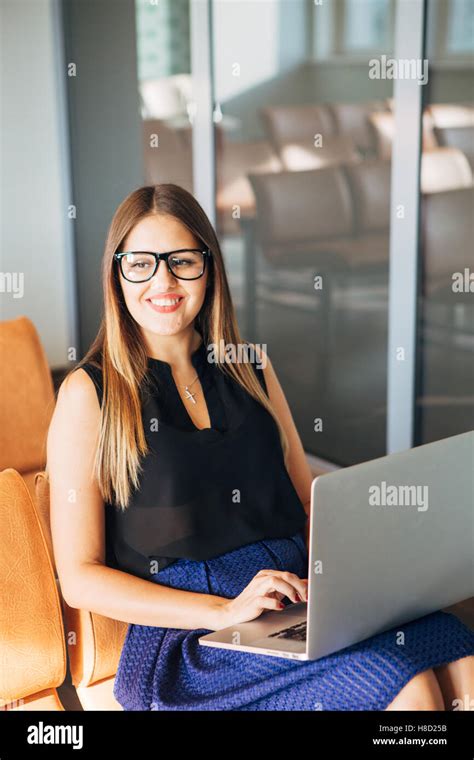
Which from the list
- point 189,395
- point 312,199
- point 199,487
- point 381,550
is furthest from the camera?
point 312,199

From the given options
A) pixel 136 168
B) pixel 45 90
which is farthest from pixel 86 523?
pixel 45 90

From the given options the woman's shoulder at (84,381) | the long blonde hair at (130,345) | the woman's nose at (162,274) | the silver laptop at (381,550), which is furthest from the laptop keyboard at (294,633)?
the woman's nose at (162,274)

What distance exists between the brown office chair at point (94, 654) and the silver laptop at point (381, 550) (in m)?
0.31

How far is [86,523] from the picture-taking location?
1651mm

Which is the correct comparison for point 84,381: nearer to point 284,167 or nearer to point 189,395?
point 189,395

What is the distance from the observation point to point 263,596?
150 cm

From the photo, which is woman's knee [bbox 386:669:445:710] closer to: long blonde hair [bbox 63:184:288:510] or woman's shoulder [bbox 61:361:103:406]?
long blonde hair [bbox 63:184:288:510]

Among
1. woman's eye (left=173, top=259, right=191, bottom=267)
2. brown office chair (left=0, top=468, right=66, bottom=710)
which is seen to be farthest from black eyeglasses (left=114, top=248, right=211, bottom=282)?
brown office chair (left=0, top=468, right=66, bottom=710)

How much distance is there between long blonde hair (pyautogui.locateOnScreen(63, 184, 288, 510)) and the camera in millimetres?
1675

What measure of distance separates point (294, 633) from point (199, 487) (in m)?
0.38

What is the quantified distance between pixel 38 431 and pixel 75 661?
964 mm

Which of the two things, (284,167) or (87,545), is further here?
(284,167)

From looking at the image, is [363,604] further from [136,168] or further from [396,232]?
[136,168]

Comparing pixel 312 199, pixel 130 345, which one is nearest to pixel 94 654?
pixel 130 345
